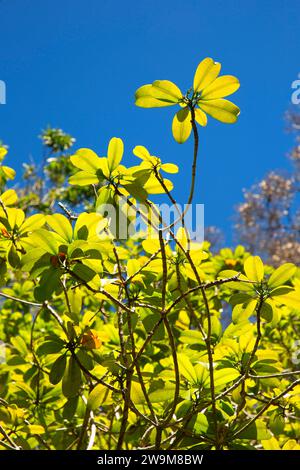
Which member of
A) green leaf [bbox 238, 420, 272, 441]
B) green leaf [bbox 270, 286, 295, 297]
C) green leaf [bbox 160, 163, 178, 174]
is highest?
green leaf [bbox 160, 163, 178, 174]

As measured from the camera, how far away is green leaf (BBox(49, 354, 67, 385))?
41.3 inches

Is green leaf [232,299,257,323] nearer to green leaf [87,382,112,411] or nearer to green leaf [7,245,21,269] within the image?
green leaf [87,382,112,411]

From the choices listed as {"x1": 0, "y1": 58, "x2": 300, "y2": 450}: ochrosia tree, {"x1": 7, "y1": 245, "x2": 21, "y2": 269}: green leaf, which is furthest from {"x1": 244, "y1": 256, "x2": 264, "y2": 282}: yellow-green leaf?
{"x1": 7, "y1": 245, "x2": 21, "y2": 269}: green leaf

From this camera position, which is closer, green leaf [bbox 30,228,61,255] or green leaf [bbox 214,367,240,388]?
green leaf [bbox 30,228,61,255]

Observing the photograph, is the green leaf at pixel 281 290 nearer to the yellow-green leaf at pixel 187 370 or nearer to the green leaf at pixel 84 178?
the yellow-green leaf at pixel 187 370

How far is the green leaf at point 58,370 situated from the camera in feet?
3.44

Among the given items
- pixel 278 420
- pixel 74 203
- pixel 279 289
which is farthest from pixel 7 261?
pixel 74 203

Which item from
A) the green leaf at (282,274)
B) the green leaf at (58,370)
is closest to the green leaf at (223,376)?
the green leaf at (282,274)

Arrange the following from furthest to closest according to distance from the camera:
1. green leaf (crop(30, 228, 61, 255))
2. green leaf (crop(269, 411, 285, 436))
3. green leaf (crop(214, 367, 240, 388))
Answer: green leaf (crop(269, 411, 285, 436)) < green leaf (crop(214, 367, 240, 388)) < green leaf (crop(30, 228, 61, 255))

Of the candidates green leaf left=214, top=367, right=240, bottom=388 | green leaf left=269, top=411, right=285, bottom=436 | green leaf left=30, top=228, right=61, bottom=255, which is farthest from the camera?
green leaf left=269, top=411, right=285, bottom=436

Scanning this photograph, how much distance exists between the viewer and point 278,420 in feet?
4.09

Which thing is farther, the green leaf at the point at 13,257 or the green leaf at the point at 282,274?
the green leaf at the point at 13,257

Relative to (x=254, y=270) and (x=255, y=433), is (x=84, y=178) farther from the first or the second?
(x=255, y=433)
